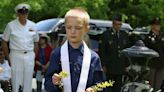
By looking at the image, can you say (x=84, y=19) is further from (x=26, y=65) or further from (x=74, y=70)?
(x=26, y=65)

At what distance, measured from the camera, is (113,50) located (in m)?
9.53

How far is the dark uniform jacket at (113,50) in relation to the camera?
947 cm

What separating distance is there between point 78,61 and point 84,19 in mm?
343

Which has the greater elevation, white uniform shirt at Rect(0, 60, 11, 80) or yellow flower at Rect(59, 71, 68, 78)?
yellow flower at Rect(59, 71, 68, 78)

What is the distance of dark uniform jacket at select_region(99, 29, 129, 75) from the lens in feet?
31.1

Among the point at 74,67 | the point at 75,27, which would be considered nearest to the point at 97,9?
the point at 74,67

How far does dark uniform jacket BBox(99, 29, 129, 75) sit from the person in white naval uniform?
1251mm

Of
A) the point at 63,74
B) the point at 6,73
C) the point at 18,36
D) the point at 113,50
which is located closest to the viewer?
the point at 63,74

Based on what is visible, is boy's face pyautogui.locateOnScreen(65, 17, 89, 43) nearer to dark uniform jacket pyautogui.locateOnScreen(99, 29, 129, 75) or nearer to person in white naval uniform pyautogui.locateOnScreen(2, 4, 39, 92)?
person in white naval uniform pyautogui.locateOnScreen(2, 4, 39, 92)

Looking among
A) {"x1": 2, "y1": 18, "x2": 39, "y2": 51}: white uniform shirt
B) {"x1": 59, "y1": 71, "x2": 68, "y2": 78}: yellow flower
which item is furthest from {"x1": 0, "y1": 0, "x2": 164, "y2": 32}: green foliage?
{"x1": 59, "y1": 71, "x2": 68, "y2": 78}: yellow flower

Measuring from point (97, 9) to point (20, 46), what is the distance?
1055 cm

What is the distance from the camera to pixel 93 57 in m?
4.20

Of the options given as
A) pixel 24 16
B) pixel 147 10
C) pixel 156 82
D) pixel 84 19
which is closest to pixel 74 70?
pixel 84 19

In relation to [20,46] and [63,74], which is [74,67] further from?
[20,46]
